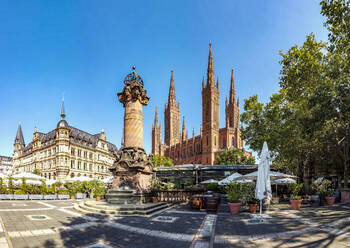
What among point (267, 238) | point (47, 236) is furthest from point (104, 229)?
point (267, 238)

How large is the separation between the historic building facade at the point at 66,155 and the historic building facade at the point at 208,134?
37993 mm

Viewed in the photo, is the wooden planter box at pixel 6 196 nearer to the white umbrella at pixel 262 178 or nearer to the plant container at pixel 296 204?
the white umbrella at pixel 262 178

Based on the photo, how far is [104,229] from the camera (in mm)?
6809

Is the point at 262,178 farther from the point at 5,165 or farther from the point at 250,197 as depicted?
the point at 5,165

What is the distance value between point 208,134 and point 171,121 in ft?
114

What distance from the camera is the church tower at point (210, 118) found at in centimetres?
8256

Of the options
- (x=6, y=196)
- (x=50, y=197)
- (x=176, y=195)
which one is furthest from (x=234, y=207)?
(x=6, y=196)

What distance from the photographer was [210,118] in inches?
3356

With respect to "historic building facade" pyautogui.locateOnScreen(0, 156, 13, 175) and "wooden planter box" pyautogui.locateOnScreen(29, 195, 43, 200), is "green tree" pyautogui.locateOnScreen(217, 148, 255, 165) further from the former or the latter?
"historic building facade" pyautogui.locateOnScreen(0, 156, 13, 175)

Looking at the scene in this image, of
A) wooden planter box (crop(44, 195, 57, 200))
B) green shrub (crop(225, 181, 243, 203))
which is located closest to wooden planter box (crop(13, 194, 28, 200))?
wooden planter box (crop(44, 195, 57, 200))

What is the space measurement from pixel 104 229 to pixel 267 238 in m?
4.94

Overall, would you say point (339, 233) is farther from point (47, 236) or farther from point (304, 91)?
point (304, 91)

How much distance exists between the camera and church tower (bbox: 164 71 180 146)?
378 ft

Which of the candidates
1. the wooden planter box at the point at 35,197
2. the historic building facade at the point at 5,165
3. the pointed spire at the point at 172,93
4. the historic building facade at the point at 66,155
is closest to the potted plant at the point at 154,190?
the wooden planter box at the point at 35,197
